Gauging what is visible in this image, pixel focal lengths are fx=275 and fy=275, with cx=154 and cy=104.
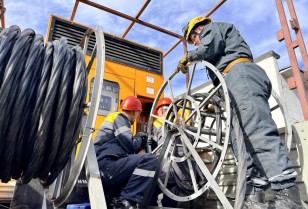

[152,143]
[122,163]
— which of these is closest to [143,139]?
[152,143]

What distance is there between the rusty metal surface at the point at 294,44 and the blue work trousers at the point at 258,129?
1.22 feet

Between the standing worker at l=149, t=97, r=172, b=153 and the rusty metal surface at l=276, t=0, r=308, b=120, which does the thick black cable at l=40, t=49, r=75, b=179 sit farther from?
the rusty metal surface at l=276, t=0, r=308, b=120

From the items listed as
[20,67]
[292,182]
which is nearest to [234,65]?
[292,182]

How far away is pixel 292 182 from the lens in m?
1.74

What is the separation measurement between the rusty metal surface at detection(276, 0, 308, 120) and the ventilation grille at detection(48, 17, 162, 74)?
7.48 ft

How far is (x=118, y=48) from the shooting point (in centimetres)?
434

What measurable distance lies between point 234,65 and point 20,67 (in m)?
1.62

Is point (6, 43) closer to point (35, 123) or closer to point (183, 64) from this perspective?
point (35, 123)

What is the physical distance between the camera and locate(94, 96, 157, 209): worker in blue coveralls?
2.44 metres

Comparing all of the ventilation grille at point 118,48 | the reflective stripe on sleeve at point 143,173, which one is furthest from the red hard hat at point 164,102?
the reflective stripe on sleeve at point 143,173

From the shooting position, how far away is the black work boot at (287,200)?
1710 millimetres

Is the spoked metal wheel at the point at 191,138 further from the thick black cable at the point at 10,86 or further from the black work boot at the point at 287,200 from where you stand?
the thick black cable at the point at 10,86

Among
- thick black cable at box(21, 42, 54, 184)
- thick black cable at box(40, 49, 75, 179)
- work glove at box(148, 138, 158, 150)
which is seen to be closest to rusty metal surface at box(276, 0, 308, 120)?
work glove at box(148, 138, 158, 150)

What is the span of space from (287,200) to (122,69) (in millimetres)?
3067
